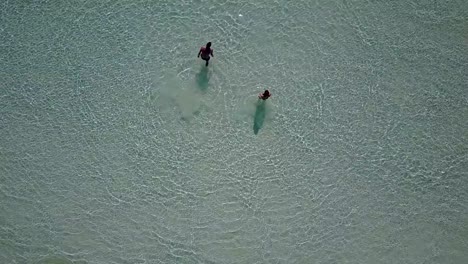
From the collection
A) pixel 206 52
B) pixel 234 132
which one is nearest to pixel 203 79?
pixel 206 52

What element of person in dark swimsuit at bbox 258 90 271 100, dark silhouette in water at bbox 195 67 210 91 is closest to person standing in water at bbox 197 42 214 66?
dark silhouette in water at bbox 195 67 210 91

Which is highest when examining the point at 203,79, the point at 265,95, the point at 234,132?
the point at 203,79

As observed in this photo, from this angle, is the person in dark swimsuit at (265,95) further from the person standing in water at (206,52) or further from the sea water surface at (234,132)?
the person standing in water at (206,52)

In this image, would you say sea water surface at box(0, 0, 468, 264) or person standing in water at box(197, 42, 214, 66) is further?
person standing in water at box(197, 42, 214, 66)

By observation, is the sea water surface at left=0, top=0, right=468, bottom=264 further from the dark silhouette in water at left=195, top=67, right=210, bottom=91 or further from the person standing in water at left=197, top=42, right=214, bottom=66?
the person standing in water at left=197, top=42, right=214, bottom=66

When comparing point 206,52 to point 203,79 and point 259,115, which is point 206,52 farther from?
point 259,115
